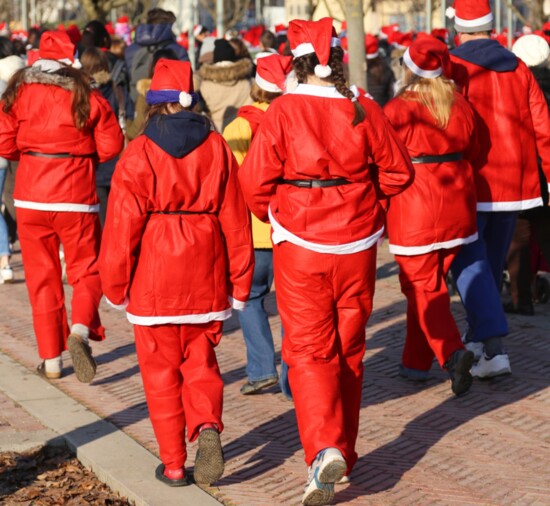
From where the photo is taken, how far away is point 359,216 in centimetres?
555

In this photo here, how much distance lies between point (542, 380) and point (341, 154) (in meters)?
3.00

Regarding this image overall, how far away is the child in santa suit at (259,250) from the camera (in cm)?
727

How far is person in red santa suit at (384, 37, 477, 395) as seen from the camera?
285 inches

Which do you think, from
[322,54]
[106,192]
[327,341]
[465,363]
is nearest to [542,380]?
[465,363]

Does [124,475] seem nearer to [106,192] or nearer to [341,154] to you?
[341,154]

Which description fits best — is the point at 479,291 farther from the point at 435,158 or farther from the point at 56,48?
the point at 56,48

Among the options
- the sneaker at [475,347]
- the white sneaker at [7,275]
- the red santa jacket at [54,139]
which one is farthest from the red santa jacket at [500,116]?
the white sneaker at [7,275]

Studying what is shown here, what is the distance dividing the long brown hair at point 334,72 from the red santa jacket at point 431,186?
1727mm

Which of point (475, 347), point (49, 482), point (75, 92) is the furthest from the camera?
point (475, 347)

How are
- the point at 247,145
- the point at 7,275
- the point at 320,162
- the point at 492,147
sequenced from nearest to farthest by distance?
1. the point at 320,162
2. the point at 247,145
3. the point at 492,147
4. the point at 7,275

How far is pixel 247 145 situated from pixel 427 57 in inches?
43.0

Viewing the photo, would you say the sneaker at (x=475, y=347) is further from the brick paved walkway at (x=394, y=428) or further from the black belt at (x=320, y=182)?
the black belt at (x=320, y=182)

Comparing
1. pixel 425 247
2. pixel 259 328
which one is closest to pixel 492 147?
pixel 425 247

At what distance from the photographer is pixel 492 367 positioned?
786 centimetres
